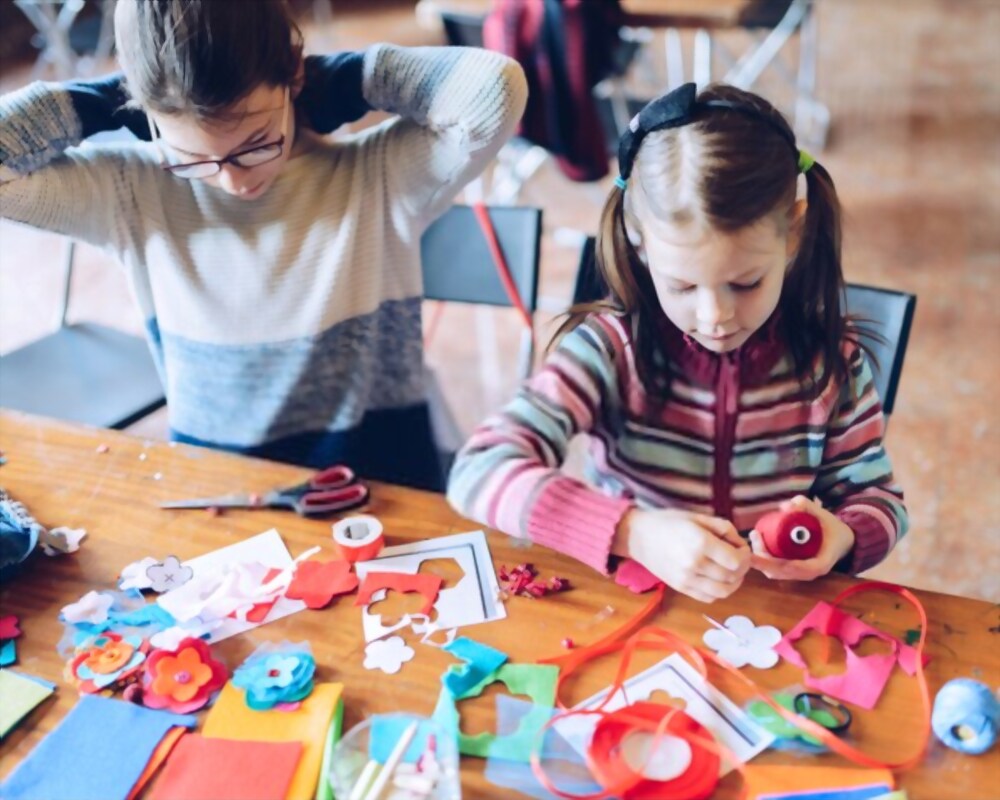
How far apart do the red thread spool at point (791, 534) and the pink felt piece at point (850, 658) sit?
0.05m

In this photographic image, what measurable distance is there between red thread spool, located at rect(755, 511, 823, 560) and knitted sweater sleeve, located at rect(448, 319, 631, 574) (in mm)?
130

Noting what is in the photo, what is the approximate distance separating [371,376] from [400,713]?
0.65 m

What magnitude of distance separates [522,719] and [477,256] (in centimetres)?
91

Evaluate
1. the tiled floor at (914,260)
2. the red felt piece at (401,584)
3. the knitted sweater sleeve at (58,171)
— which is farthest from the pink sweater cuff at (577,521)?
the tiled floor at (914,260)

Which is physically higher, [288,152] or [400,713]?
[288,152]

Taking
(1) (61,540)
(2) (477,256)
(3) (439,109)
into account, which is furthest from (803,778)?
→ (2) (477,256)

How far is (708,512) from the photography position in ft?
3.62

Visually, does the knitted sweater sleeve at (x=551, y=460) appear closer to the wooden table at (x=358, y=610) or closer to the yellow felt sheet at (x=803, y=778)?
the wooden table at (x=358, y=610)

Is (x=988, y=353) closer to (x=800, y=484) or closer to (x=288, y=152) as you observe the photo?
(x=800, y=484)

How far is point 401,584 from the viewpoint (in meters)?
0.93

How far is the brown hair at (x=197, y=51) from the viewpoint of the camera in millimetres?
997

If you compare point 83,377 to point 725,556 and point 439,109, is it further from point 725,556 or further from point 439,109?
point 725,556

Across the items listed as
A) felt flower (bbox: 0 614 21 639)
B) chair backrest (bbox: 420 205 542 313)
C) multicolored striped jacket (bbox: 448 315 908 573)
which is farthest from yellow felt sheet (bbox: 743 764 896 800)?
chair backrest (bbox: 420 205 542 313)

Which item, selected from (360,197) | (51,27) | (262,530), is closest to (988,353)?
(360,197)
